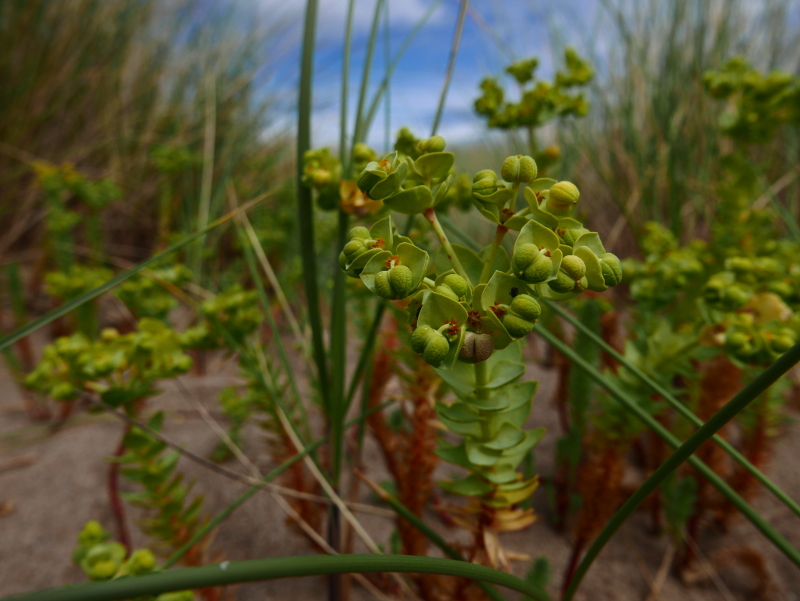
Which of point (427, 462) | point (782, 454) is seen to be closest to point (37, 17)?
point (427, 462)

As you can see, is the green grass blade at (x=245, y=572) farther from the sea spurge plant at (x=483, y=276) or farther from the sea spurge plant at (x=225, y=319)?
the sea spurge plant at (x=225, y=319)

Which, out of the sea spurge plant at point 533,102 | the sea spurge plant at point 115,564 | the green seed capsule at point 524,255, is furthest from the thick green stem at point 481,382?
the sea spurge plant at point 533,102

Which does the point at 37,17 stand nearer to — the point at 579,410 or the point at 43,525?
the point at 43,525

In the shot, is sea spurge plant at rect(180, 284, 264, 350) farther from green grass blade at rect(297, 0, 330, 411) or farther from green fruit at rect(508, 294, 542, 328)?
green fruit at rect(508, 294, 542, 328)

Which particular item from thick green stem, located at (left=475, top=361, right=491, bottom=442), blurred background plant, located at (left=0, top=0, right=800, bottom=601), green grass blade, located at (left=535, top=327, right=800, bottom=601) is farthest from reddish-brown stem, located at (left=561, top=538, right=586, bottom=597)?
thick green stem, located at (left=475, top=361, right=491, bottom=442)

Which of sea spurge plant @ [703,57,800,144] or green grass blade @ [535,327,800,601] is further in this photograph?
sea spurge plant @ [703,57,800,144]

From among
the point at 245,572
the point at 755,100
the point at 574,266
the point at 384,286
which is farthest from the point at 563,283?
the point at 755,100
